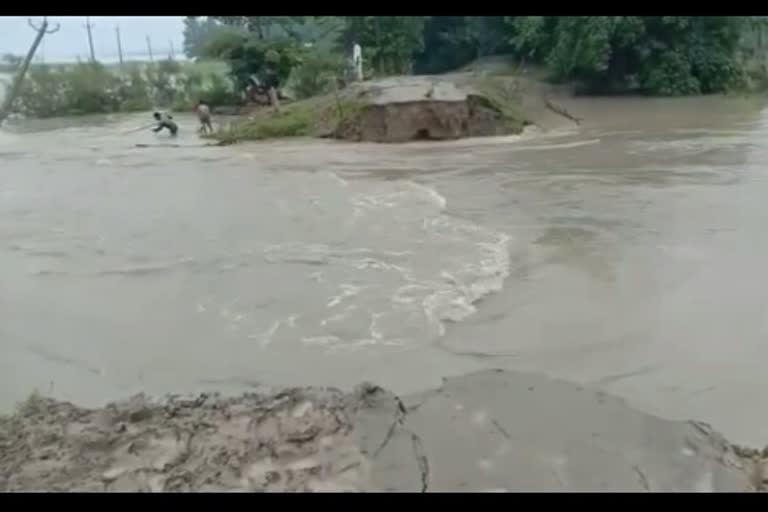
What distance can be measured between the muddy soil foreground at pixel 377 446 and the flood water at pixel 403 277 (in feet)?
1.09

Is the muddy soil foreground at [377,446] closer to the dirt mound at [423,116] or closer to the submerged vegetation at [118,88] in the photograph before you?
the dirt mound at [423,116]

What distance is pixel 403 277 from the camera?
7371 mm

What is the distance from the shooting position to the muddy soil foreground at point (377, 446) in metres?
2.96

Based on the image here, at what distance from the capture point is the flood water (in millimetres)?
5266

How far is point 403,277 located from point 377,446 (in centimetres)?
425

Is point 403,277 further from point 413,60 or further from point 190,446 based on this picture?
point 413,60

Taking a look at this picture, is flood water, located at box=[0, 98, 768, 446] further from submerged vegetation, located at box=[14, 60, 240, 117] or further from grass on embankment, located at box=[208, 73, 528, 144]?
submerged vegetation, located at box=[14, 60, 240, 117]

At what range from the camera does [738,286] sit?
6652 millimetres

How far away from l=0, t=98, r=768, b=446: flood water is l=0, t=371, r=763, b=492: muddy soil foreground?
1.09 ft

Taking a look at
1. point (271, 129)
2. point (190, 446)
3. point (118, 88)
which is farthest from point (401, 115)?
point (118, 88)

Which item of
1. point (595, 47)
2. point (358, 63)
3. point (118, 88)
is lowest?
point (118, 88)

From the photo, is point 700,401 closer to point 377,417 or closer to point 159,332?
point 377,417

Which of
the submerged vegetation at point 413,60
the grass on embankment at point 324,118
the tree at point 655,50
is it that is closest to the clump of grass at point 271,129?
the grass on embankment at point 324,118

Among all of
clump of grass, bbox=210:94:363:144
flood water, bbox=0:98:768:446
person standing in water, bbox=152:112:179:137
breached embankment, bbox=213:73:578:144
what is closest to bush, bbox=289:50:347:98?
breached embankment, bbox=213:73:578:144
